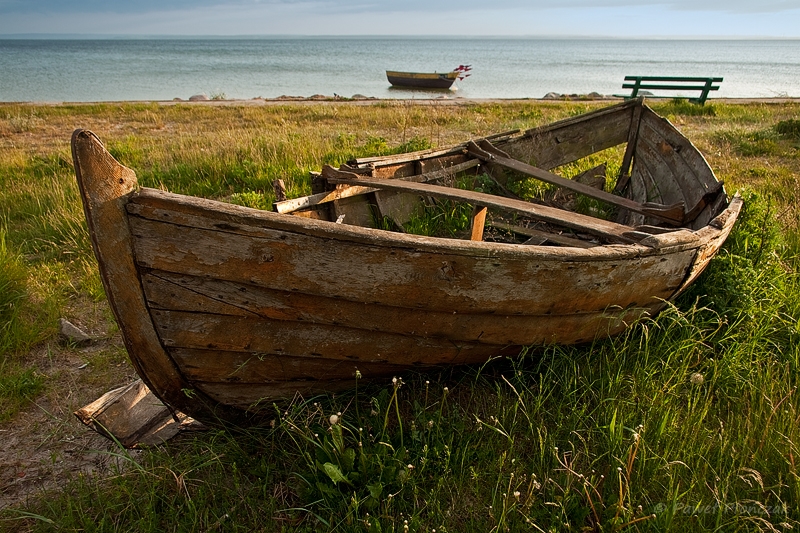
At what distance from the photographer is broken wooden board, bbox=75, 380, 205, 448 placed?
2717 mm

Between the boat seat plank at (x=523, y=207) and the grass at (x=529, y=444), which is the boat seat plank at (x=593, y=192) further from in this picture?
the boat seat plank at (x=523, y=207)

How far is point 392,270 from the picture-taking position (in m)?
2.10

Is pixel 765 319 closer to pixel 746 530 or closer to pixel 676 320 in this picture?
pixel 676 320

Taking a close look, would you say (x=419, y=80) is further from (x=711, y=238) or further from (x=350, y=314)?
(x=350, y=314)

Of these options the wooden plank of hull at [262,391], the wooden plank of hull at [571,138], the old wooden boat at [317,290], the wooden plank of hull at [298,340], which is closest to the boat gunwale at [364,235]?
the old wooden boat at [317,290]

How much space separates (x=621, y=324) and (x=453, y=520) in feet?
4.75

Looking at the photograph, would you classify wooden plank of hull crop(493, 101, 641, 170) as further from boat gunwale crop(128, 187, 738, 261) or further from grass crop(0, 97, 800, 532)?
boat gunwale crop(128, 187, 738, 261)

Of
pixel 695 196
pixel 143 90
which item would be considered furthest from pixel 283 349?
pixel 143 90

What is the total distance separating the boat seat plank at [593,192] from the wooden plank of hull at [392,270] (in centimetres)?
162

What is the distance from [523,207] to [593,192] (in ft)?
4.08

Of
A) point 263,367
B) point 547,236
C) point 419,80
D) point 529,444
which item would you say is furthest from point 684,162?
point 419,80

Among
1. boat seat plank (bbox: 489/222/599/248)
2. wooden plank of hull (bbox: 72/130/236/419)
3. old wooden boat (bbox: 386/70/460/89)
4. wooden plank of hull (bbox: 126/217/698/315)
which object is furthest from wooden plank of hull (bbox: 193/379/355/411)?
old wooden boat (bbox: 386/70/460/89)

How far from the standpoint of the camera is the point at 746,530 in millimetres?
2080

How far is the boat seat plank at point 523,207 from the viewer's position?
314 centimetres
